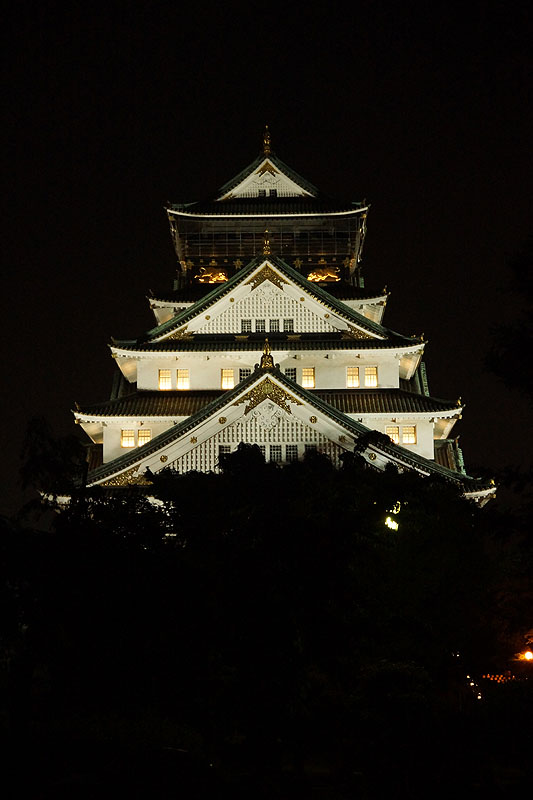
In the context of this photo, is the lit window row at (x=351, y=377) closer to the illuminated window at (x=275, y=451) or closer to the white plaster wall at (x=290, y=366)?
the white plaster wall at (x=290, y=366)

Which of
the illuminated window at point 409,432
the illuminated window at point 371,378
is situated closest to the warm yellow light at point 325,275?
the illuminated window at point 371,378

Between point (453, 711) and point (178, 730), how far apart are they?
8.58m

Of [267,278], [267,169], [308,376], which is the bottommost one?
[308,376]

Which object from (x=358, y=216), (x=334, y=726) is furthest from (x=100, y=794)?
(x=358, y=216)

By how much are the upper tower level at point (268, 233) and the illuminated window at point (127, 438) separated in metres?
13.3

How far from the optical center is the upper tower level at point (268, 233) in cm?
5809

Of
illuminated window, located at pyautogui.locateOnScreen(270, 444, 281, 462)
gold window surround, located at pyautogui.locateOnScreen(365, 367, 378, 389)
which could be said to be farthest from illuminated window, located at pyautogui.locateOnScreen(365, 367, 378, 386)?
illuminated window, located at pyautogui.locateOnScreen(270, 444, 281, 462)

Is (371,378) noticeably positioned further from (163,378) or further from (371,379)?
(163,378)

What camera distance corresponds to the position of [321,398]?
47688mm

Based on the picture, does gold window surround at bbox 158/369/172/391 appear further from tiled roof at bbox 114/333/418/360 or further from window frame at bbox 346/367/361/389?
window frame at bbox 346/367/361/389

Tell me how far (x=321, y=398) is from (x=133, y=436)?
30.1 feet

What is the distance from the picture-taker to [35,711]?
2534 cm

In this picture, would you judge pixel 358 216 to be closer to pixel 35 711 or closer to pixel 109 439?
pixel 109 439

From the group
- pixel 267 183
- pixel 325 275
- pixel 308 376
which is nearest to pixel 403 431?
pixel 308 376
